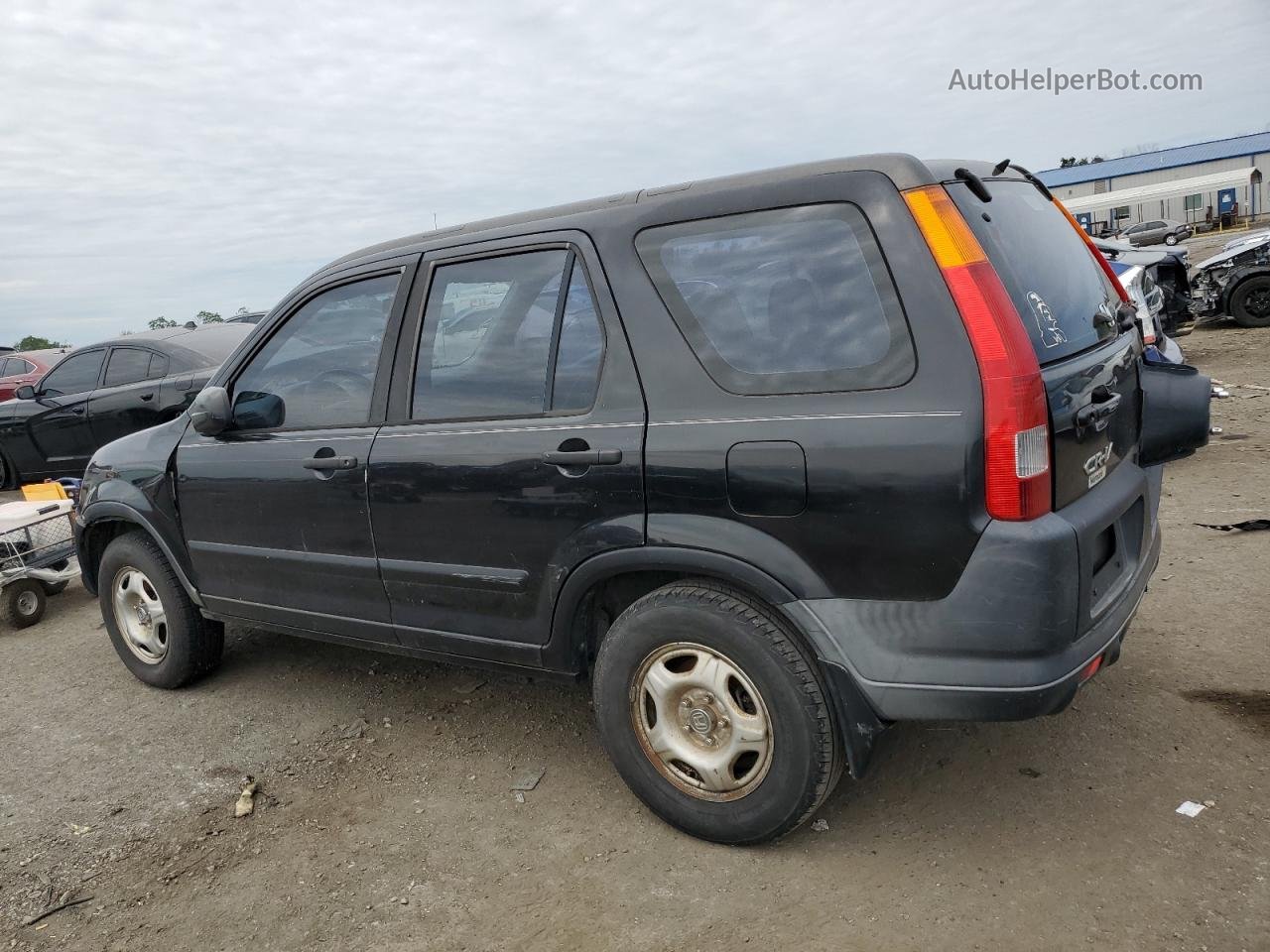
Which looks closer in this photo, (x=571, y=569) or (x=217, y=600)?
(x=571, y=569)

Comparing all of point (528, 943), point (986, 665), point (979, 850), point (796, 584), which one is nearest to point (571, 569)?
point (796, 584)

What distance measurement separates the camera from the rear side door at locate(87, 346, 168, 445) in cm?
909

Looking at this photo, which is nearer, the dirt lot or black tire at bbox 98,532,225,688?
the dirt lot

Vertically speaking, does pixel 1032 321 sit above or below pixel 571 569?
above

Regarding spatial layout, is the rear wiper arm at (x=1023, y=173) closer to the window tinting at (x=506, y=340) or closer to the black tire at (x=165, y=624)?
the window tinting at (x=506, y=340)

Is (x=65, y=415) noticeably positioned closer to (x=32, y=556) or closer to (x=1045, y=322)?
(x=32, y=556)

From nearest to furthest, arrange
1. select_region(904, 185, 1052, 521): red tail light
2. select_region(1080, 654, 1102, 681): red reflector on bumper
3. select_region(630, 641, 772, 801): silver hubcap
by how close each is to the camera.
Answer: select_region(904, 185, 1052, 521): red tail light, select_region(1080, 654, 1102, 681): red reflector on bumper, select_region(630, 641, 772, 801): silver hubcap

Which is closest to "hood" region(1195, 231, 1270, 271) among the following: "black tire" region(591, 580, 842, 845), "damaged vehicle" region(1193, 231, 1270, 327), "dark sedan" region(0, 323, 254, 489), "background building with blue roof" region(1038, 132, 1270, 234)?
"damaged vehicle" region(1193, 231, 1270, 327)

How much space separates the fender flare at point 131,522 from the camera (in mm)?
4184

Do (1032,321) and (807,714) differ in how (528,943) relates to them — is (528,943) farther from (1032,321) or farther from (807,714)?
(1032,321)

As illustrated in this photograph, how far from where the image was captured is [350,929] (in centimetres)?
266

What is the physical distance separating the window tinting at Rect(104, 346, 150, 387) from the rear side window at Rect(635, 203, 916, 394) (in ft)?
26.3

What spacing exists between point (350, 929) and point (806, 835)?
1.34 metres

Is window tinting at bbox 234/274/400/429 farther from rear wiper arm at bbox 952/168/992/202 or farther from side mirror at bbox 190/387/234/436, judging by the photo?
rear wiper arm at bbox 952/168/992/202
